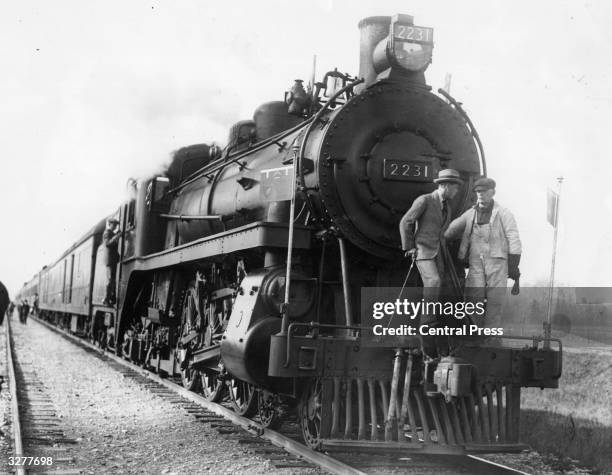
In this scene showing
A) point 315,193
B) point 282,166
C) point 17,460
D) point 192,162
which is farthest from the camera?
point 192,162

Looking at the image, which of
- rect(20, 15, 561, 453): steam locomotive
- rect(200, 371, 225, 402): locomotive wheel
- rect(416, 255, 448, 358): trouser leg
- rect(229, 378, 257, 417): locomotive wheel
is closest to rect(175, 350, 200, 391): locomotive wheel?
rect(200, 371, 225, 402): locomotive wheel

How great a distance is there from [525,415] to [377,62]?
162 inches

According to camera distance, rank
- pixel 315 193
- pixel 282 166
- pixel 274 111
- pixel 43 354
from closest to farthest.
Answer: pixel 315 193, pixel 282 166, pixel 274 111, pixel 43 354

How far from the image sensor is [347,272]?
6078mm

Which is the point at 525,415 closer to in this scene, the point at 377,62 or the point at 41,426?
the point at 377,62

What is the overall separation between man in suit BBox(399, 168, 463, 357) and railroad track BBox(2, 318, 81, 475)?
284 cm

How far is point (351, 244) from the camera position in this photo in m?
6.27

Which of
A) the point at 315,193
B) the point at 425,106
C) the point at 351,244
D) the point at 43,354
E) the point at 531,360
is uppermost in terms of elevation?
the point at 425,106

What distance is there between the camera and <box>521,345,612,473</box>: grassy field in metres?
6.65

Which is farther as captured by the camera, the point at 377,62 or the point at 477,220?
the point at 377,62

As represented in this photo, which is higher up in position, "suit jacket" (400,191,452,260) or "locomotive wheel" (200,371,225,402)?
"suit jacket" (400,191,452,260)

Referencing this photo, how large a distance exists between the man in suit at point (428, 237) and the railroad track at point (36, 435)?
9.33 ft

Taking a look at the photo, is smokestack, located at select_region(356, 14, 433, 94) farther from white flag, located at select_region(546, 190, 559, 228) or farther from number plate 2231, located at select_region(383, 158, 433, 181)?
white flag, located at select_region(546, 190, 559, 228)

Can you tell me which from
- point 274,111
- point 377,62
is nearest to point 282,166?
point 377,62
